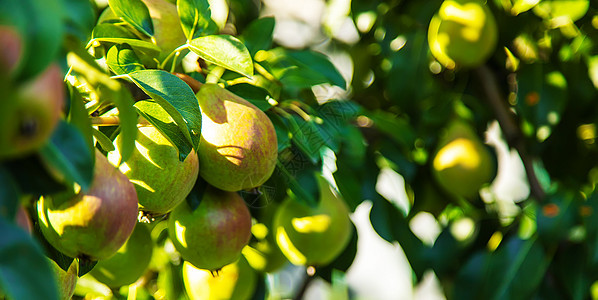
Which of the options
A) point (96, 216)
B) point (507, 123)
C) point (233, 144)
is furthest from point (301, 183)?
point (507, 123)

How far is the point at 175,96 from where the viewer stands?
0.44 metres

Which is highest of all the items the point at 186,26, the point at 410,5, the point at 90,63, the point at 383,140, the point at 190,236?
the point at 90,63

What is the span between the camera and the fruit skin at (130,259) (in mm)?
583

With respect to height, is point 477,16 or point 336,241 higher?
point 477,16

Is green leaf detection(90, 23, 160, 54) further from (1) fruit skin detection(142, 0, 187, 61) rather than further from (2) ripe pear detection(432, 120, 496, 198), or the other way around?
(2) ripe pear detection(432, 120, 496, 198)

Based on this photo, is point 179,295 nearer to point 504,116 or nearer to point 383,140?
point 383,140

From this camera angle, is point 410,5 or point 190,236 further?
point 410,5

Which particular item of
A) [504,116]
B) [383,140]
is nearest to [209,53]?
[383,140]

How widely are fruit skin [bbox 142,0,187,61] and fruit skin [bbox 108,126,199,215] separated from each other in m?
0.11

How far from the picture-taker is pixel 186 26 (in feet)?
1.80

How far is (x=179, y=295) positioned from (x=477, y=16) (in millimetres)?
593

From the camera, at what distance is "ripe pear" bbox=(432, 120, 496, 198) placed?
3.27 ft

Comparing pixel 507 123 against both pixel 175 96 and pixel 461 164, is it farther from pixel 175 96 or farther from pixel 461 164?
pixel 175 96

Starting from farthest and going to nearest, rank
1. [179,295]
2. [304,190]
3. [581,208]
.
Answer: [581,208] → [179,295] → [304,190]
